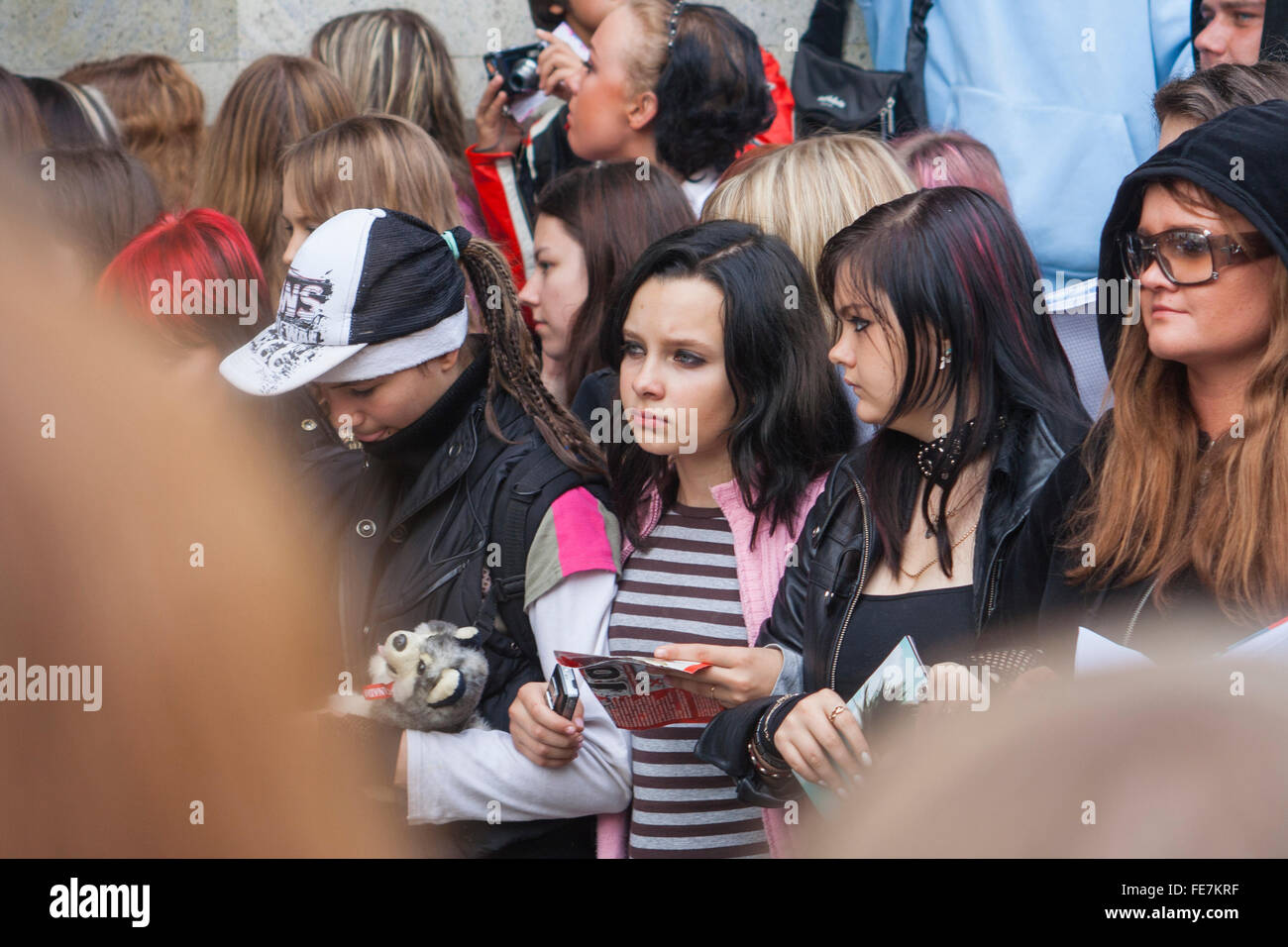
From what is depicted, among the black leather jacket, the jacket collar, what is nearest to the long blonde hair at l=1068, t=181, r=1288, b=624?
the black leather jacket

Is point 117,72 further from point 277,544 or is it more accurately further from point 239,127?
point 277,544

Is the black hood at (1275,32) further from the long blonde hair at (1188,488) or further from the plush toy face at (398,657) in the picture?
the plush toy face at (398,657)

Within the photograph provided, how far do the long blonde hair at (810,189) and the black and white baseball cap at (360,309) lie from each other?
2.54 feet

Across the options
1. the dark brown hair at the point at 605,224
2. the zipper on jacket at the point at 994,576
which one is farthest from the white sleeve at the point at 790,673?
the dark brown hair at the point at 605,224

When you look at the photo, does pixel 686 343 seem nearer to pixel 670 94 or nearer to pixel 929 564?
pixel 929 564

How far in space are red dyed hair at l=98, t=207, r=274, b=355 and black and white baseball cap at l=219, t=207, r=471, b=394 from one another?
367 millimetres

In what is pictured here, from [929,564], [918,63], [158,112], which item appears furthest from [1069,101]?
[158,112]

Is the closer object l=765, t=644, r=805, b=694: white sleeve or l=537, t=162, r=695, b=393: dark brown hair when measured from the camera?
l=765, t=644, r=805, b=694: white sleeve

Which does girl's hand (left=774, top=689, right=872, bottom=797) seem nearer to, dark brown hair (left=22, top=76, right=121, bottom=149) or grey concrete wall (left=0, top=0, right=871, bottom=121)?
dark brown hair (left=22, top=76, right=121, bottom=149)

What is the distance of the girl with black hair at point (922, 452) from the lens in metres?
2.50

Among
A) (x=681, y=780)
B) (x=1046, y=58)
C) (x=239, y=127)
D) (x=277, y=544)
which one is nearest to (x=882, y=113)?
(x=1046, y=58)

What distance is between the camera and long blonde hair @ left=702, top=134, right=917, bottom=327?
3.33m

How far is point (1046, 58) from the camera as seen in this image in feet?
14.9

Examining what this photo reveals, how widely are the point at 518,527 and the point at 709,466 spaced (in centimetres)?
46
